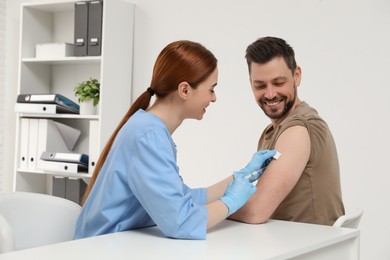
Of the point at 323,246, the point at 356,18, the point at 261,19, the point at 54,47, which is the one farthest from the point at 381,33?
the point at 54,47

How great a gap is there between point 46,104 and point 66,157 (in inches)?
16.3

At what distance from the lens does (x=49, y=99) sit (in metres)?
4.20

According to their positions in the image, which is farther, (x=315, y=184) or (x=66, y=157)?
(x=66, y=157)

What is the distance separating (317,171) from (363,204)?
4.76 feet

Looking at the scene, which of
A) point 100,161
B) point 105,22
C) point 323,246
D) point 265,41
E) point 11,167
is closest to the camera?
point 323,246

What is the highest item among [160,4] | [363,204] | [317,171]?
[160,4]

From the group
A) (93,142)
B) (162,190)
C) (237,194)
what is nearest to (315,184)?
(237,194)

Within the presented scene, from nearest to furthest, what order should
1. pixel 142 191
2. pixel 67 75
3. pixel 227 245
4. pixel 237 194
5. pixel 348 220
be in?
pixel 227 245, pixel 142 191, pixel 237 194, pixel 348 220, pixel 67 75

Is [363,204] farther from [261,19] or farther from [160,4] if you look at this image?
[160,4]

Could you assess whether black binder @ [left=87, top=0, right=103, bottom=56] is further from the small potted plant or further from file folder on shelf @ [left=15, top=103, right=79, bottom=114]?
file folder on shelf @ [left=15, top=103, right=79, bottom=114]

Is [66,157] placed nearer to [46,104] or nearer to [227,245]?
[46,104]

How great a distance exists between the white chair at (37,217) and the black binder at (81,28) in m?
2.31

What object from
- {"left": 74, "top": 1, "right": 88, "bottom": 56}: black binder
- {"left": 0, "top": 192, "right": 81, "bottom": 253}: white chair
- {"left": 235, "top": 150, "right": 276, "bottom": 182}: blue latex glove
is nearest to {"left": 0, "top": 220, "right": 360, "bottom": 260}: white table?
{"left": 235, "top": 150, "right": 276, "bottom": 182}: blue latex glove

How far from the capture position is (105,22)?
3971mm
